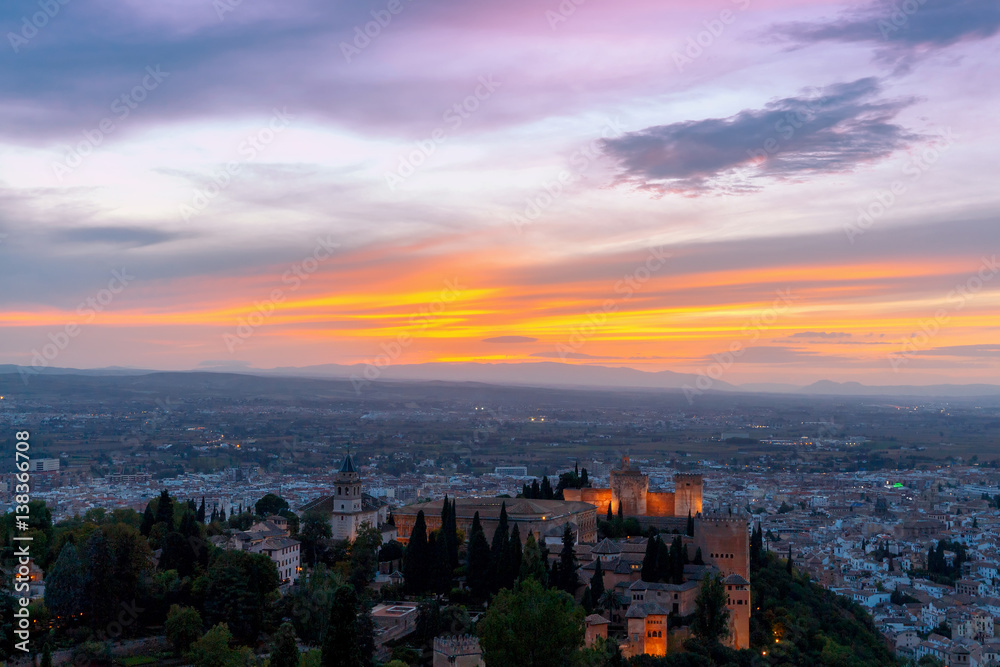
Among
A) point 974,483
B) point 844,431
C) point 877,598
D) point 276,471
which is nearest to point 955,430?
point 844,431

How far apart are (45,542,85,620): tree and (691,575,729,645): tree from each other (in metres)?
14.2

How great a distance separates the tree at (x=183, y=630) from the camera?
23172 millimetres

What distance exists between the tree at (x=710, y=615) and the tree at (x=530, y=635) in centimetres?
556

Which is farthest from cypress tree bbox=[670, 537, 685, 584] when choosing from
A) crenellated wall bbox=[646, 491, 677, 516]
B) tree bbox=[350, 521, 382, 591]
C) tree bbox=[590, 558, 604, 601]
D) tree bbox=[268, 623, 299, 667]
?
tree bbox=[268, 623, 299, 667]

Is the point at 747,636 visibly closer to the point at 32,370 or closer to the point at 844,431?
the point at 32,370

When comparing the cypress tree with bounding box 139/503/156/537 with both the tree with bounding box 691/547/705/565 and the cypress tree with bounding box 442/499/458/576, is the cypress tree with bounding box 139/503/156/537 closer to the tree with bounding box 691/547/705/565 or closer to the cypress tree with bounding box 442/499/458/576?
the cypress tree with bounding box 442/499/458/576

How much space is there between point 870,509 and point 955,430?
93.8 m

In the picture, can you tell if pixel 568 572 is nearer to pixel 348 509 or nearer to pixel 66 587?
pixel 348 509

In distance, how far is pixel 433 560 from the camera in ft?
92.3

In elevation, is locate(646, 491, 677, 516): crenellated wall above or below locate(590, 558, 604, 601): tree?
above

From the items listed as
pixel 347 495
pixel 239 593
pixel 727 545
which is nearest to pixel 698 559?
pixel 727 545

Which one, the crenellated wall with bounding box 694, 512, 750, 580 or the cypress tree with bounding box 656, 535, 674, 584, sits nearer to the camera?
the cypress tree with bounding box 656, 535, 674, 584

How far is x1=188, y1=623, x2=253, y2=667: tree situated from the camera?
2155cm

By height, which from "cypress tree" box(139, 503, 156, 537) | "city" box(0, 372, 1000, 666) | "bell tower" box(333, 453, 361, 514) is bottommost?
"city" box(0, 372, 1000, 666)
